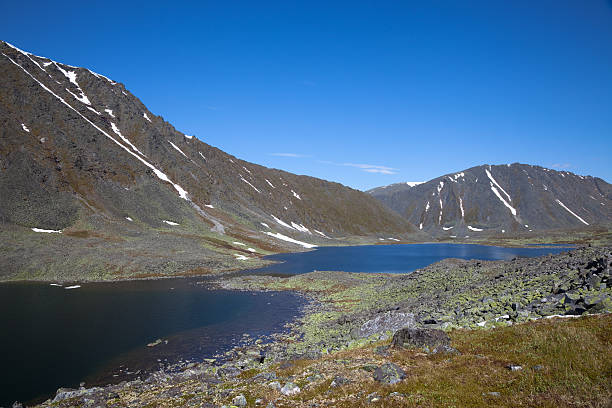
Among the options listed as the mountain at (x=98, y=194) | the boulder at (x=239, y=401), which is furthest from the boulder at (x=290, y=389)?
the mountain at (x=98, y=194)

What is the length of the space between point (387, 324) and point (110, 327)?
108 feet

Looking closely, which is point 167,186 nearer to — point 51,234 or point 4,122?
point 4,122

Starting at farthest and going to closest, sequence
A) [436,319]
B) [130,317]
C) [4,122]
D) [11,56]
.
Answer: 1. [11,56]
2. [4,122]
3. [130,317]
4. [436,319]

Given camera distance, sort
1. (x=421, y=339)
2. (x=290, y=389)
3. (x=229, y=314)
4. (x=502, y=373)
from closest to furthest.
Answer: (x=502, y=373) → (x=290, y=389) → (x=421, y=339) → (x=229, y=314)

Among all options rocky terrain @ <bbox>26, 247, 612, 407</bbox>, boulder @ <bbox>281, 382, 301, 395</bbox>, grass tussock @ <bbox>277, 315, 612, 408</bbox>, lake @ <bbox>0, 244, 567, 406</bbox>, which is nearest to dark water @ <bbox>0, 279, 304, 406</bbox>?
lake @ <bbox>0, 244, 567, 406</bbox>

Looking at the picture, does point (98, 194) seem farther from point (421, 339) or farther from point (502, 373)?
point (502, 373)

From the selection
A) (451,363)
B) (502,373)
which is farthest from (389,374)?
(502,373)

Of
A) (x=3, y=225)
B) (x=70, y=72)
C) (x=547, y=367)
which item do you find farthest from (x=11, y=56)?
(x=547, y=367)

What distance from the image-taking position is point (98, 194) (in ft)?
407

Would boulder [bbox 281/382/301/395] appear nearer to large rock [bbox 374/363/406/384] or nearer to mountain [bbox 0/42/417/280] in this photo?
large rock [bbox 374/363/406/384]

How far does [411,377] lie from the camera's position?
1483 centimetres

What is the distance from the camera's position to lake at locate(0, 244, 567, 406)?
29.3 meters

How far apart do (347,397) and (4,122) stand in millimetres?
149456

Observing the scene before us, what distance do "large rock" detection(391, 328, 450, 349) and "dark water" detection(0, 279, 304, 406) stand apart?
830 inches
